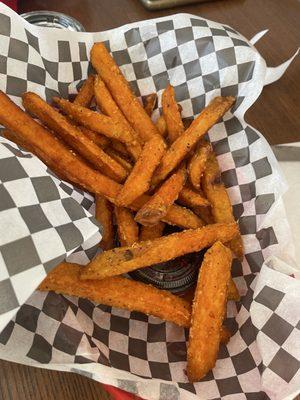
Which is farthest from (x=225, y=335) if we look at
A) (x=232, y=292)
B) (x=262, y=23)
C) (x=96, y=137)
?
(x=262, y=23)

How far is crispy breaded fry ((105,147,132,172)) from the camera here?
144 cm

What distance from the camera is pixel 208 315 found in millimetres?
1145

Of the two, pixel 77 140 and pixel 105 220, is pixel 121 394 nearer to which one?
pixel 105 220

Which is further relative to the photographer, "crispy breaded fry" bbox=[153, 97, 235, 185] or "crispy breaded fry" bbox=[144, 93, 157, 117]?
"crispy breaded fry" bbox=[144, 93, 157, 117]

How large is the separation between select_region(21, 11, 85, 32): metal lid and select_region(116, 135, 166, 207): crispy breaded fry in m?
0.95

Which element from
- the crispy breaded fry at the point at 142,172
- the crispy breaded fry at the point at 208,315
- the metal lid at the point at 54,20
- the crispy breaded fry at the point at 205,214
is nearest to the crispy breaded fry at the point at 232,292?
the crispy breaded fry at the point at 208,315

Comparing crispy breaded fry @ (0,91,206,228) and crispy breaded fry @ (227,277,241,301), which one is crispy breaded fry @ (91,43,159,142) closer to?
crispy breaded fry @ (0,91,206,228)

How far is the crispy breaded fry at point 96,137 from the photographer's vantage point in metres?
1.46

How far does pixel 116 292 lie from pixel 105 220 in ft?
0.96

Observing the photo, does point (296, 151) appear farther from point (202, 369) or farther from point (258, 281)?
point (202, 369)

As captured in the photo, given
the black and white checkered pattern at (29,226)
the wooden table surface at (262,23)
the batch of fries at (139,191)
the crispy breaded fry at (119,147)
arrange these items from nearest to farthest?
the black and white checkered pattern at (29,226) → the batch of fries at (139,191) → the crispy breaded fry at (119,147) → the wooden table surface at (262,23)

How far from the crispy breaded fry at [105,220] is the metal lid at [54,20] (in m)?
0.99

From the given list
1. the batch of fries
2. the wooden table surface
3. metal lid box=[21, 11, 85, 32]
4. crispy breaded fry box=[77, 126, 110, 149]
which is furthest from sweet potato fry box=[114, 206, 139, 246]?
Answer: metal lid box=[21, 11, 85, 32]

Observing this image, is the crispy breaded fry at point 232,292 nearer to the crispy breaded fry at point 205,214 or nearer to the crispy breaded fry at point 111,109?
the crispy breaded fry at point 205,214
